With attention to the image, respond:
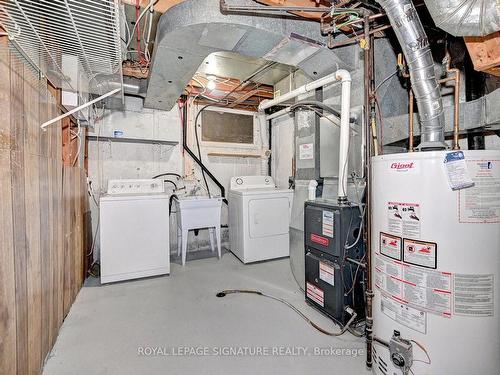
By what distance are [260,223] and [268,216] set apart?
15 cm

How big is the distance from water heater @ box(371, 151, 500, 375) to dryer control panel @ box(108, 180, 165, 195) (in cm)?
287

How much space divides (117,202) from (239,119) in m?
2.41

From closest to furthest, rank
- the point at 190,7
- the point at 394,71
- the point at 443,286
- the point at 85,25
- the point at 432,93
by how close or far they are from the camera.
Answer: the point at 443,286, the point at 85,25, the point at 432,93, the point at 190,7, the point at 394,71

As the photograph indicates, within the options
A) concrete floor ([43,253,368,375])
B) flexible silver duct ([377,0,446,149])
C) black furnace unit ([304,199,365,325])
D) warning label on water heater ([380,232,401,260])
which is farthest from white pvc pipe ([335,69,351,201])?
concrete floor ([43,253,368,375])

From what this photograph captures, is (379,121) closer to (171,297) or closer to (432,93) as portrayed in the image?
(432,93)

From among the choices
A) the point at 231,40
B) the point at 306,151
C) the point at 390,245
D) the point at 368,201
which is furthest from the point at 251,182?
the point at 390,245

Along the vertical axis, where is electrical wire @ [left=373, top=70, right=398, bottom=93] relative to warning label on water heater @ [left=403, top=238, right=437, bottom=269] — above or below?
above

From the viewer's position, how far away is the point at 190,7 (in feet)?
5.33

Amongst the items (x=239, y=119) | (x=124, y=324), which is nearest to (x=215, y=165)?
(x=239, y=119)

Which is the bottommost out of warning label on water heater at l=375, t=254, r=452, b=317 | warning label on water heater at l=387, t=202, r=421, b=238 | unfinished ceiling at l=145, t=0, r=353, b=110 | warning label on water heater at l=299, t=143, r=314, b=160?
warning label on water heater at l=375, t=254, r=452, b=317

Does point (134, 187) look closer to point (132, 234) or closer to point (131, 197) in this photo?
point (131, 197)

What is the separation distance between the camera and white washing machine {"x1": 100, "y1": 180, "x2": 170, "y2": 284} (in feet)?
9.03

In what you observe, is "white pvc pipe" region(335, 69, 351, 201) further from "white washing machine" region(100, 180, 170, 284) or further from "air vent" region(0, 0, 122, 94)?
"white washing machine" region(100, 180, 170, 284)

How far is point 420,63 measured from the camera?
1.46 metres
